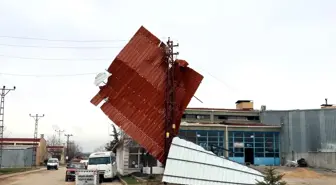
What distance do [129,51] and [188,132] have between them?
3266 centimetres

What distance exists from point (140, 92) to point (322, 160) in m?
34.4

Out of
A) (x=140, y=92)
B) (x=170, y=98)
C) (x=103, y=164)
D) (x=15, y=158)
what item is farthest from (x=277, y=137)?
(x=15, y=158)

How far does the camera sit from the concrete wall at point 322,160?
4659 cm

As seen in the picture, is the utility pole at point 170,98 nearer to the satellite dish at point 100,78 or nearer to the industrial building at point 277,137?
the satellite dish at point 100,78

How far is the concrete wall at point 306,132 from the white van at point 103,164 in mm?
25630

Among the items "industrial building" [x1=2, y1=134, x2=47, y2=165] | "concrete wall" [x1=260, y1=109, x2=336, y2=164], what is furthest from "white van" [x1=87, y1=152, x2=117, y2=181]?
"industrial building" [x1=2, y1=134, x2=47, y2=165]

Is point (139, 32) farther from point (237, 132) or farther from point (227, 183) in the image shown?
point (237, 132)

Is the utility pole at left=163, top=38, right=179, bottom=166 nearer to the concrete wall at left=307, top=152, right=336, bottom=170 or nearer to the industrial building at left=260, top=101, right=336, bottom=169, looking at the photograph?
the concrete wall at left=307, top=152, right=336, bottom=170

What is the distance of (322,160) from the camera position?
161 ft

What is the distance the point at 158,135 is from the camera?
69.9 ft

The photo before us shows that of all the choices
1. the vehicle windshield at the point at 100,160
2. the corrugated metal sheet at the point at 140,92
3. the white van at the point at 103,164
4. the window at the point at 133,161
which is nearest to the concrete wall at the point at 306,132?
the window at the point at 133,161

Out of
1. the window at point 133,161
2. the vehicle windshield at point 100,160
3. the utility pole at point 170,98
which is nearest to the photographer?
the utility pole at point 170,98

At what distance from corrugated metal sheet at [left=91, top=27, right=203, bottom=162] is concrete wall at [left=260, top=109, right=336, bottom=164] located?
3676cm

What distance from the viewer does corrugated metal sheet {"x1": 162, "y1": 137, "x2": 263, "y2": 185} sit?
19.4m
